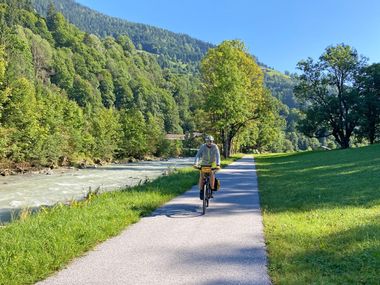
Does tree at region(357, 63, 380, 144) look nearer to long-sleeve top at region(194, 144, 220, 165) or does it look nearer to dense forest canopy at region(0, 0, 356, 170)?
dense forest canopy at region(0, 0, 356, 170)

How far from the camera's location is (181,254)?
685 centimetres

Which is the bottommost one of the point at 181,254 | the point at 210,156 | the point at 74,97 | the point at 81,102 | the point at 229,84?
the point at 181,254

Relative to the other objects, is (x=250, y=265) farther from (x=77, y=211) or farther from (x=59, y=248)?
(x=77, y=211)

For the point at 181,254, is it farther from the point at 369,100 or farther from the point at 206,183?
the point at 369,100

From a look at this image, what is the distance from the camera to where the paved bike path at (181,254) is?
5.70m

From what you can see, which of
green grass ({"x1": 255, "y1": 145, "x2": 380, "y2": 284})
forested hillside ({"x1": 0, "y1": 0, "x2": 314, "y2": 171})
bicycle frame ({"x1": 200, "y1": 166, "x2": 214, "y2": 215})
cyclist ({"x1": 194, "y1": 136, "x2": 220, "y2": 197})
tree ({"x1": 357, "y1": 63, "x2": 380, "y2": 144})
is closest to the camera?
green grass ({"x1": 255, "y1": 145, "x2": 380, "y2": 284})

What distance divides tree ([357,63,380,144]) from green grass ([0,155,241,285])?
50268 millimetres

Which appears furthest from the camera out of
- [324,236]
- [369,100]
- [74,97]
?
[74,97]

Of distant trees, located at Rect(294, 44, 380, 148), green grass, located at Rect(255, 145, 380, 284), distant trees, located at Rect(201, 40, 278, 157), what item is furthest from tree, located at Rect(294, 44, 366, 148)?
green grass, located at Rect(255, 145, 380, 284)

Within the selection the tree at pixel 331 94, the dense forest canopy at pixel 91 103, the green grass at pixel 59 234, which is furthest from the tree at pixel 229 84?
the green grass at pixel 59 234

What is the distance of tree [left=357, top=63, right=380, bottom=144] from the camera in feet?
180

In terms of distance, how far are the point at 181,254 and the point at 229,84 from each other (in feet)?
110

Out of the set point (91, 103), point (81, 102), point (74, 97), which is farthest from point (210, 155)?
point (74, 97)

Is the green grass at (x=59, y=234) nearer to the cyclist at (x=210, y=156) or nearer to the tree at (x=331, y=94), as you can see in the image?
the cyclist at (x=210, y=156)
